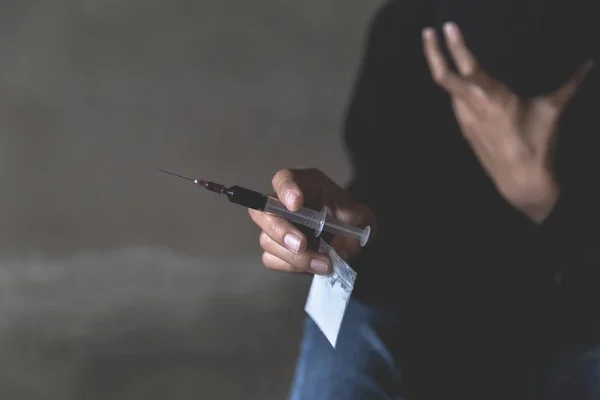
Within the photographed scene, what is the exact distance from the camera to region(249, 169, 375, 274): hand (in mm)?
594

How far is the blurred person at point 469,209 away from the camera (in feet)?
2.34

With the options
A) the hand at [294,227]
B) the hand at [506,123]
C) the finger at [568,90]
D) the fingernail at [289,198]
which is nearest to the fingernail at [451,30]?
the hand at [506,123]

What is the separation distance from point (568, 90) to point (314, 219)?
0.43m

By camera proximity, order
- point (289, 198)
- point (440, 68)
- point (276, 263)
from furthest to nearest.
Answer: point (440, 68) → point (276, 263) → point (289, 198)

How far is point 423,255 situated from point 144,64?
0.59 meters

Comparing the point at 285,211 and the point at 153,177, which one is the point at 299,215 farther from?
the point at 153,177

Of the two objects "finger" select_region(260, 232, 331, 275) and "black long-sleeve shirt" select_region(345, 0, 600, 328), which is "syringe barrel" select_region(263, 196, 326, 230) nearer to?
"finger" select_region(260, 232, 331, 275)

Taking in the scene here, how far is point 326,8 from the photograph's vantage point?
3.51 feet

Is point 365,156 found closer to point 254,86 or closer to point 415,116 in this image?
point 415,116

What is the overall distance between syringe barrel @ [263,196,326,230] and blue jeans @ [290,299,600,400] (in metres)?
0.23

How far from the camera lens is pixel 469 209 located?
843 millimetres

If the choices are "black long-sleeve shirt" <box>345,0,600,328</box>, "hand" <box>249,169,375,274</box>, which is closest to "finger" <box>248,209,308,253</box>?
"hand" <box>249,169,375,274</box>

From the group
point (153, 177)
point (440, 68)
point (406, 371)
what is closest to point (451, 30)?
point (440, 68)

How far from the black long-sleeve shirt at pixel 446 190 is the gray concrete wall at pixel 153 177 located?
10.5 inches
